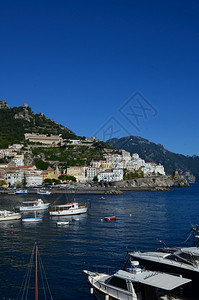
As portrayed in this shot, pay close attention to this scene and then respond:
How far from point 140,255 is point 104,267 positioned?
146 inches

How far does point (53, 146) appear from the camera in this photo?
153m

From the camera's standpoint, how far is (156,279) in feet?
43.7

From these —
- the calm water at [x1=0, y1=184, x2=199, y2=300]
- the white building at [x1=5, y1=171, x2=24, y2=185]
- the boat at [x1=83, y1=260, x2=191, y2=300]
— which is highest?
the white building at [x1=5, y1=171, x2=24, y2=185]

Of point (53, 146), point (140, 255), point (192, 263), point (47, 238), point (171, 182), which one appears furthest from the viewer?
point (53, 146)

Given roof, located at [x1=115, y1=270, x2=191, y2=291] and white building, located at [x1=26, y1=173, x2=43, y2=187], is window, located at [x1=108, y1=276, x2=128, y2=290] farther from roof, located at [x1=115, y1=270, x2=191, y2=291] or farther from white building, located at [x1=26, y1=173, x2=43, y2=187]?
white building, located at [x1=26, y1=173, x2=43, y2=187]

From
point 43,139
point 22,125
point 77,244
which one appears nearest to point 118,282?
point 77,244

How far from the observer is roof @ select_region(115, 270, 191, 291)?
41.7ft

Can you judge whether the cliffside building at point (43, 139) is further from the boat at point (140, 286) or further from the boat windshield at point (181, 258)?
the boat at point (140, 286)

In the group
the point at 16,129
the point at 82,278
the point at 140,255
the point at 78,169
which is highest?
the point at 16,129

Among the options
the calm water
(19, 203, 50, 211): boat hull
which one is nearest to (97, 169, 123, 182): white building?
(19, 203, 50, 211): boat hull

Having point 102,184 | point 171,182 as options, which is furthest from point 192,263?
point 171,182

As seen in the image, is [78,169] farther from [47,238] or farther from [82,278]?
[82,278]

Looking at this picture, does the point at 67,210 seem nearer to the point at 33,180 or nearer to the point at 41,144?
the point at 33,180

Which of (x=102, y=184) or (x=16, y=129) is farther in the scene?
(x=16, y=129)
